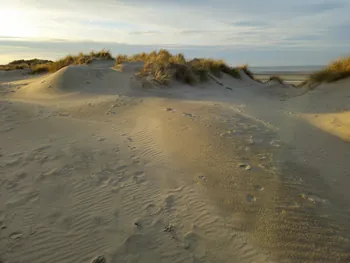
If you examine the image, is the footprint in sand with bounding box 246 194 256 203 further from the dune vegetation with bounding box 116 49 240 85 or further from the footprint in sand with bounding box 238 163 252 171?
the dune vegetation with bounding box 116 49 240 85

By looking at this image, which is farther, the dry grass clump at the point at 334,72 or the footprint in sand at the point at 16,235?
the dry grass clump at the point at 334,72

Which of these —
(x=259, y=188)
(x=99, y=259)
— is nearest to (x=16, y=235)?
(x=99, y=259)

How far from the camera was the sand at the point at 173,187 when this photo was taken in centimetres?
262

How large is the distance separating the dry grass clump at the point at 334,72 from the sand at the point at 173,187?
442 cm

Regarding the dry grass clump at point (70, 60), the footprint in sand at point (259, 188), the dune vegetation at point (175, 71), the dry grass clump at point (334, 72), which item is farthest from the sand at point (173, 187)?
the dry grass clump at point (70, 60)

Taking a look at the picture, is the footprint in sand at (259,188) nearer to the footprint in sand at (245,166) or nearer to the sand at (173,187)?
the sand at (173,187)

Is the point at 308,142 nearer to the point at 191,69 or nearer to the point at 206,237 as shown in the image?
the point at 206,237

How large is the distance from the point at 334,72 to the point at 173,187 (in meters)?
9.28

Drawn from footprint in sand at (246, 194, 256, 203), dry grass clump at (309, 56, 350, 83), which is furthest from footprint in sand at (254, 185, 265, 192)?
dry grass clump at (309, 56, 350, 83)

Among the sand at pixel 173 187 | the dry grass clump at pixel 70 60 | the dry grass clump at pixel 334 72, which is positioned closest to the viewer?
the sand at pixel 173 187

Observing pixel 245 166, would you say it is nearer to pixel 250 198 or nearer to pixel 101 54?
pixel 250 198

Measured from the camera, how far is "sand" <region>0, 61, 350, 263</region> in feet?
8.59

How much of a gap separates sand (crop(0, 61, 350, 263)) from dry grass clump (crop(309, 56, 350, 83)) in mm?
4424

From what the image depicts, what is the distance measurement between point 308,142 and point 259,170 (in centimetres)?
161
